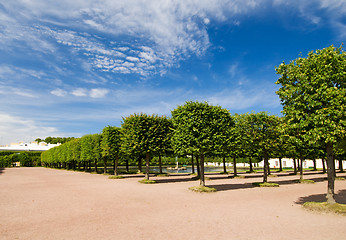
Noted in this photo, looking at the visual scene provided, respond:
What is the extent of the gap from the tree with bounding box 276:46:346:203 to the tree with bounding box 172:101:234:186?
7650mm

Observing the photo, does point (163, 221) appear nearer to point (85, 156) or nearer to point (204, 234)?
point (204, 234)

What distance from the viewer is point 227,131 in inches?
846

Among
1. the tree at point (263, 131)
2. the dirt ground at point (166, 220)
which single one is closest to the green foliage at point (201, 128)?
the tree at point (263, 131)

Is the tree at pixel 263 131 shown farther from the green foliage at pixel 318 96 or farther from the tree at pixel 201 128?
the green foliage at pixel 318 96

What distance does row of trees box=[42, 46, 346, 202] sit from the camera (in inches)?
484

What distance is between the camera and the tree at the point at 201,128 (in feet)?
67.4

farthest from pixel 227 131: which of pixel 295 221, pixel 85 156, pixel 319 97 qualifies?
pixel 85 156

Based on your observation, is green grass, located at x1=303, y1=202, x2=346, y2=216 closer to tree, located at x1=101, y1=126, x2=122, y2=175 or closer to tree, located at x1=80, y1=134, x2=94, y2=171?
A: tree, located at x1=101, y1=126, x2=122, y2=175

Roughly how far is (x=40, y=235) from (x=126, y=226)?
3.33m

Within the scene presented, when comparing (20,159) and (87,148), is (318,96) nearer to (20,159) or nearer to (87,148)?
(87,148)

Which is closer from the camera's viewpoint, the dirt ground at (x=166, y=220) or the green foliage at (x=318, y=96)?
the dirt ground at (x=166, y=220)

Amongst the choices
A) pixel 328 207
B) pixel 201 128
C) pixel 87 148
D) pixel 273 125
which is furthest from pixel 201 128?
pixel 87 148

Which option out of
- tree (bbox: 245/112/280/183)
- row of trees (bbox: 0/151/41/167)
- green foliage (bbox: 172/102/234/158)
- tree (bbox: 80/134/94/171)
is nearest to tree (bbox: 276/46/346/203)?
green foliage (bbox: 172/102/234/158)

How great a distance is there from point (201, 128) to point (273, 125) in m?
9.75
